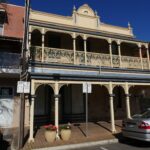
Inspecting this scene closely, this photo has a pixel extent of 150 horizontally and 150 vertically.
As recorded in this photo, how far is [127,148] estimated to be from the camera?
8.80 metres

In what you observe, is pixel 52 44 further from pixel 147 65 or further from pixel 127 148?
pixel 127 148

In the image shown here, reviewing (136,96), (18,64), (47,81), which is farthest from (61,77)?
(136,96)

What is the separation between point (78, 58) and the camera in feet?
46.1

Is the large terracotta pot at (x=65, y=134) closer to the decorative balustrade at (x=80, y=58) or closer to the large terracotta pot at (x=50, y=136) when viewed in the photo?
the large terracotta pot at (x=50, y=136)

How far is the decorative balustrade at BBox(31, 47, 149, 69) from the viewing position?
12938 millimetres

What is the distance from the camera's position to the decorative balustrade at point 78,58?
42.4 feet

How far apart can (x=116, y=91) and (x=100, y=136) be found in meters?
8.13

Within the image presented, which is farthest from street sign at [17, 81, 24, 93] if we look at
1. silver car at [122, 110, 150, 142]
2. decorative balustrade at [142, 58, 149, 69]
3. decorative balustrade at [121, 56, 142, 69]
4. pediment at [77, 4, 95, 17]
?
decorative balustrade at [142, 58, 149, 69]

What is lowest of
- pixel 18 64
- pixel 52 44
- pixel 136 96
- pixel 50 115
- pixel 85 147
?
pixel 85 147

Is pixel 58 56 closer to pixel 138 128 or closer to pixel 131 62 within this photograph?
pixel 131 62

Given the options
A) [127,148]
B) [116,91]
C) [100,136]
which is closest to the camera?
[127,148]

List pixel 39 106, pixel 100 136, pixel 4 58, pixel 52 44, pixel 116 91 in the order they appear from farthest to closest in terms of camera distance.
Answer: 1. pixel 116 91
2. pixel 52 44
3. pixel 39 106
4. pixel 4 58
5. pixel 100 136

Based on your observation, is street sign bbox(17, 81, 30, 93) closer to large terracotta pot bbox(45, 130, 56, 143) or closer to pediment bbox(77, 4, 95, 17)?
large terracotta pot bbox(45, 130, 56, 143)

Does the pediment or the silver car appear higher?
the pediment
